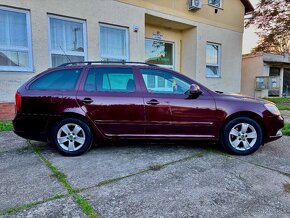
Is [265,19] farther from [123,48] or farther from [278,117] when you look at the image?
[278,117]

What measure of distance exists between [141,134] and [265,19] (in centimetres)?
1249

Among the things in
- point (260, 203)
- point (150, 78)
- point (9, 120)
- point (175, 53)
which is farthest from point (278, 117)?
point (175, 53)

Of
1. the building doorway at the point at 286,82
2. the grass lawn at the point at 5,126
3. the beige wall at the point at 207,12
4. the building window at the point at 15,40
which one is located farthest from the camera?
the building doorway at the point at 286,82

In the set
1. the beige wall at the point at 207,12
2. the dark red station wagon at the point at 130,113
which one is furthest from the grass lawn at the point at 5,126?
the beige wall at the point at 207,12

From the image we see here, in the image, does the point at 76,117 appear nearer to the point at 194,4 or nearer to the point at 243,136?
the point at 243,136

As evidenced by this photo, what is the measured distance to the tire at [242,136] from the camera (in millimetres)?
4273

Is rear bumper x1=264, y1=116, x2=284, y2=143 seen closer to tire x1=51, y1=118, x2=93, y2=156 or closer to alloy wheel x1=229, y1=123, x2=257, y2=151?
alloy wheel x1=229, y1=123, x2=257, y2=151

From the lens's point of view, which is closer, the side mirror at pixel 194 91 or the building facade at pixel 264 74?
the side mirror at pixel 194 91

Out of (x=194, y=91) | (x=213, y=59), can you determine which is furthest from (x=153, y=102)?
(x=213, y=59)

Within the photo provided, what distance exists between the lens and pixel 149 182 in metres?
3.26

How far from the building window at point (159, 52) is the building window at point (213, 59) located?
1.89 m

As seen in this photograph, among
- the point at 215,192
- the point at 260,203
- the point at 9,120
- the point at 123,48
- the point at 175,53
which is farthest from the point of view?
the point at 175,53

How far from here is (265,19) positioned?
43.5 feet

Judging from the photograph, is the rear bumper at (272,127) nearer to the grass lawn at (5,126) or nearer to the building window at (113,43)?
the grass lawn at (5,126)
